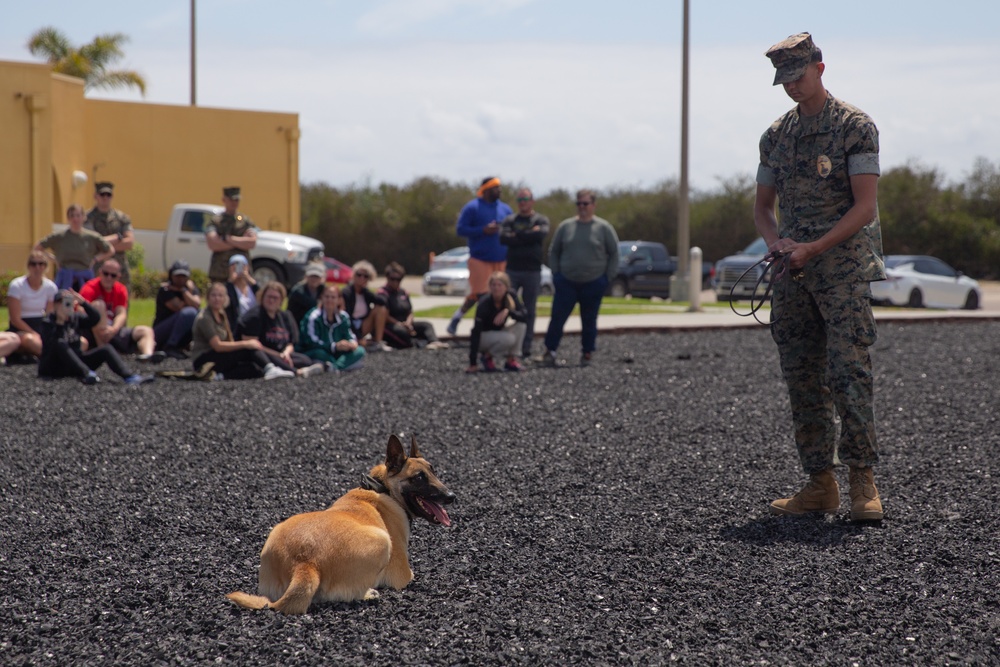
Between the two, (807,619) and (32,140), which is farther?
(32,140)

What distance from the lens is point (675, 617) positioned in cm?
408

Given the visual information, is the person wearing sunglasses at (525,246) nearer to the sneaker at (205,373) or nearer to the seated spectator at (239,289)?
the seated spectator at (239,289)

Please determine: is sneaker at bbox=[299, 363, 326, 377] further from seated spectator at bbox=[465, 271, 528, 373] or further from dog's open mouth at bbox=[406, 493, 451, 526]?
dog's open mouth at bbox=[406, 493, 451, 526]

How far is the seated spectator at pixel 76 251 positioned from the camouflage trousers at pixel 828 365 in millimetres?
9239

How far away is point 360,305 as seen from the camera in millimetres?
13820

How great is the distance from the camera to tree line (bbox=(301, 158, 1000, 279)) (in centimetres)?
4269

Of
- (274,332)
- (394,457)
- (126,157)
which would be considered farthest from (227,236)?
(126,157)

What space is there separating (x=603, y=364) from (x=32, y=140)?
51.0 ft

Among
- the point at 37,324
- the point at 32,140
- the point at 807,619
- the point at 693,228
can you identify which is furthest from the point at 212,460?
the point at 693,228

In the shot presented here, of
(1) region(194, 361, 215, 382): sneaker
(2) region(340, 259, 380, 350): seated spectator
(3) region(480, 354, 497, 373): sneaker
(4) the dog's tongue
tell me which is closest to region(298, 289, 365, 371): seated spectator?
(1) region(194, 361, 215, 382): sneaker

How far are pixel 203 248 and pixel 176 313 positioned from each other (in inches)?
486

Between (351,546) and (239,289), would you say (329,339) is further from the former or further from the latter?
(351,546)

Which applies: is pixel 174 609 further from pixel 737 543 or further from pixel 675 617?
pixel 737 543

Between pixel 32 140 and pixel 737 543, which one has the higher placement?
pixel 32 140
